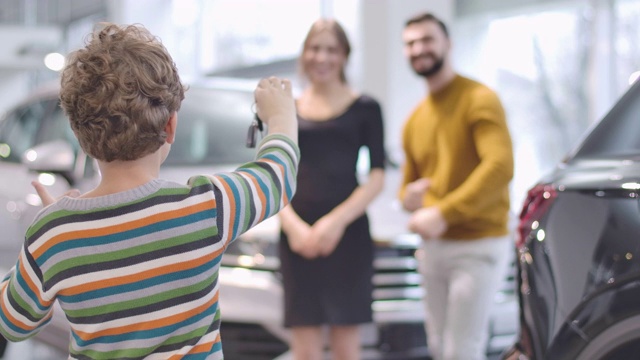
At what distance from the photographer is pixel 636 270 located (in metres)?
2.29

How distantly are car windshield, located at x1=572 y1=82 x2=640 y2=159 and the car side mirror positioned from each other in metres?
3.07

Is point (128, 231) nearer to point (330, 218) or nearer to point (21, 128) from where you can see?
point (330, 218)

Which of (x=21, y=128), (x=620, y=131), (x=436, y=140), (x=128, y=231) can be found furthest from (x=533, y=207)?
(x=21, y=128)

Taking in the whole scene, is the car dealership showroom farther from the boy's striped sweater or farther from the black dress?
the black dress

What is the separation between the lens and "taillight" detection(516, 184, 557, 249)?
2.62 metres

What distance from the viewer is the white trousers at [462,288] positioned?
3723 millimetres

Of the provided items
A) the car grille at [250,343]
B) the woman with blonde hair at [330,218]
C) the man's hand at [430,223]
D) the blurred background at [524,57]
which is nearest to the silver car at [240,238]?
the car grille at [250,343]

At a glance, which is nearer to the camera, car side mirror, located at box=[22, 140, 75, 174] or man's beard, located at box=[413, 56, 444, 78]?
man's beard, located at box=[413, 56, 444, 78]

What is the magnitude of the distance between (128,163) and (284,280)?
2.05m

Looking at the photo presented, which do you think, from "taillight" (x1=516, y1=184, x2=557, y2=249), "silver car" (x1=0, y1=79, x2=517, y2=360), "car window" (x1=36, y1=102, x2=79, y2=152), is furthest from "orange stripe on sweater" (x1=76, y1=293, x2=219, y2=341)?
"car window" (x1=36, y1=102, x2=79, y2=152)

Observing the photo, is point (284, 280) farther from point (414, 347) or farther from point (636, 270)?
point (636, 270)

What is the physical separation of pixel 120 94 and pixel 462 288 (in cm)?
227

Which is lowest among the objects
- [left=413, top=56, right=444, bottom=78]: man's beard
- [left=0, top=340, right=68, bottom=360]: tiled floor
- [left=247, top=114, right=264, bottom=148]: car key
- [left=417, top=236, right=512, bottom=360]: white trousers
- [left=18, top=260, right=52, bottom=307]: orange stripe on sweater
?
[left=0, top=340, right=68, bottom=360]: tiled floor

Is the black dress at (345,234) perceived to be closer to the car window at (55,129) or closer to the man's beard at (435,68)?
the man's beard at (435,68)
